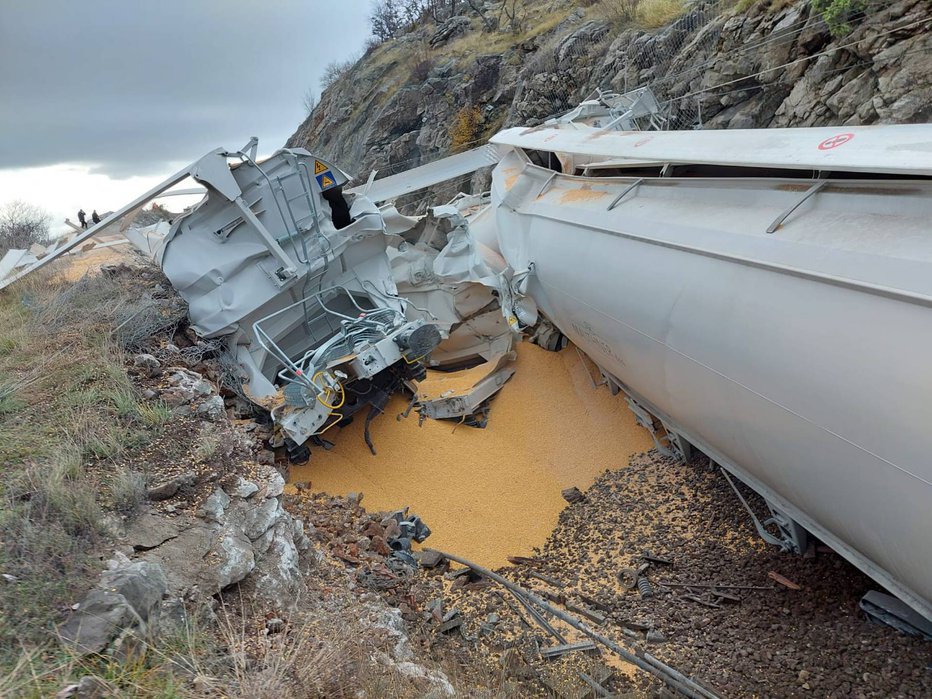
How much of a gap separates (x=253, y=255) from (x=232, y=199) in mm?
703

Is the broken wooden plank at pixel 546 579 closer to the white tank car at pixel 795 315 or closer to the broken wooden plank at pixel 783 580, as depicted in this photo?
the broken wooden plank at pixel 783 580

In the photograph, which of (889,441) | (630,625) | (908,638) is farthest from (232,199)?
(908,638)

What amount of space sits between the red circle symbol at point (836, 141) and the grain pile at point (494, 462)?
4.02m

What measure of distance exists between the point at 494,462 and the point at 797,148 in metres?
4.83

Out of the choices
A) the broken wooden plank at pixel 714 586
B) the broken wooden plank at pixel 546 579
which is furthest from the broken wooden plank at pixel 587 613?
the broken wooden plank at pixel 714 586

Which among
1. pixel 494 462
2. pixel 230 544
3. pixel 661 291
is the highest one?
pixel 661 291

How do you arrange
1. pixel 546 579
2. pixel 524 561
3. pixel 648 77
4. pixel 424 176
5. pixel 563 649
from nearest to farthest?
pixel 563 649, pixel 546 579, pixel 524 561, pixel 424 176, pixel 648 77

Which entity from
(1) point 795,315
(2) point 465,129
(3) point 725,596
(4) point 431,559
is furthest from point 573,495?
(2) point 465,129

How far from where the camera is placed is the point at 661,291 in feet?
17.6

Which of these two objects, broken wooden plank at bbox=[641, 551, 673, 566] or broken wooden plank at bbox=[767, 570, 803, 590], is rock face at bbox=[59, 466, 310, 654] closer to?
broken wooden plank at bbox=[641, 551, 673, 566]

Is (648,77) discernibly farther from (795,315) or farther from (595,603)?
(595,603)

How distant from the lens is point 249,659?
334 centimetres

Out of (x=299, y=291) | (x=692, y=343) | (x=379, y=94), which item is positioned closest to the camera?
(x=692, y=343)

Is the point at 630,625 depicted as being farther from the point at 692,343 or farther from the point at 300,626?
the point at 300,626
